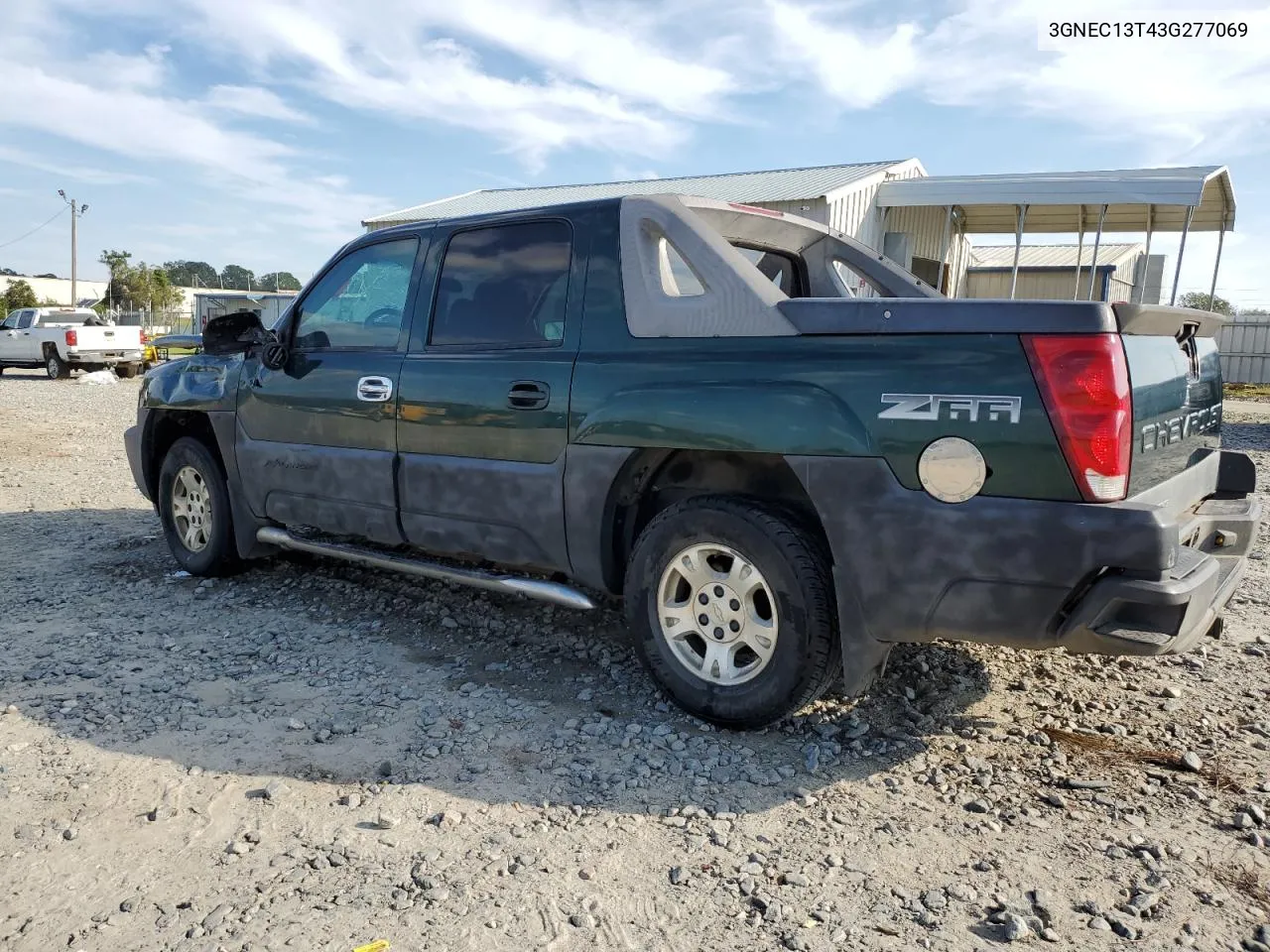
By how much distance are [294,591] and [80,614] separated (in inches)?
41.0

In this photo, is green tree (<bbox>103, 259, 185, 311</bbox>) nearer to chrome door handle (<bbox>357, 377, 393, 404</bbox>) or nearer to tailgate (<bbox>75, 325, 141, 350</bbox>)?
tailgate (<bbox>75, 325, 141, 350</bbox>)

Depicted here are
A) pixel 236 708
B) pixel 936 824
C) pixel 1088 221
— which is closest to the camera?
pixel 936 824

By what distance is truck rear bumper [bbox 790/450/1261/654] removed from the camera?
8.92 ft

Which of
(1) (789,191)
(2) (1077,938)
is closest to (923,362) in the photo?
(2) (1077,938)

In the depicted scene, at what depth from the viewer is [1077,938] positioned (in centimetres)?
235

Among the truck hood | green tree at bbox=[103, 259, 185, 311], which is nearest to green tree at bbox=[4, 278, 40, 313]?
green tree at bbox=[103, 259, 185, 311]

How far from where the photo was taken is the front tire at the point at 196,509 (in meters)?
5.43

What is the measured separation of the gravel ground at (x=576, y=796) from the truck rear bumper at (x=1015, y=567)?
55 cm

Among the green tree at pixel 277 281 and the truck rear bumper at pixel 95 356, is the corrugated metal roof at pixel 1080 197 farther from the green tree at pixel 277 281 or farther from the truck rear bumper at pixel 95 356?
the green tree at pixel 277 281

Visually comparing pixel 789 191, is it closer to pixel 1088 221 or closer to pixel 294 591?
pixel 1088 221

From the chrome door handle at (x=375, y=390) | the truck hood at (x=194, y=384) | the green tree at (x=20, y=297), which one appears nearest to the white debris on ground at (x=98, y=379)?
the truck hood at (x=194, y=384)

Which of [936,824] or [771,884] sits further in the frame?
[936,824]

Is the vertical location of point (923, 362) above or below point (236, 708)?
above

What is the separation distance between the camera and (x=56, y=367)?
2388 cm
